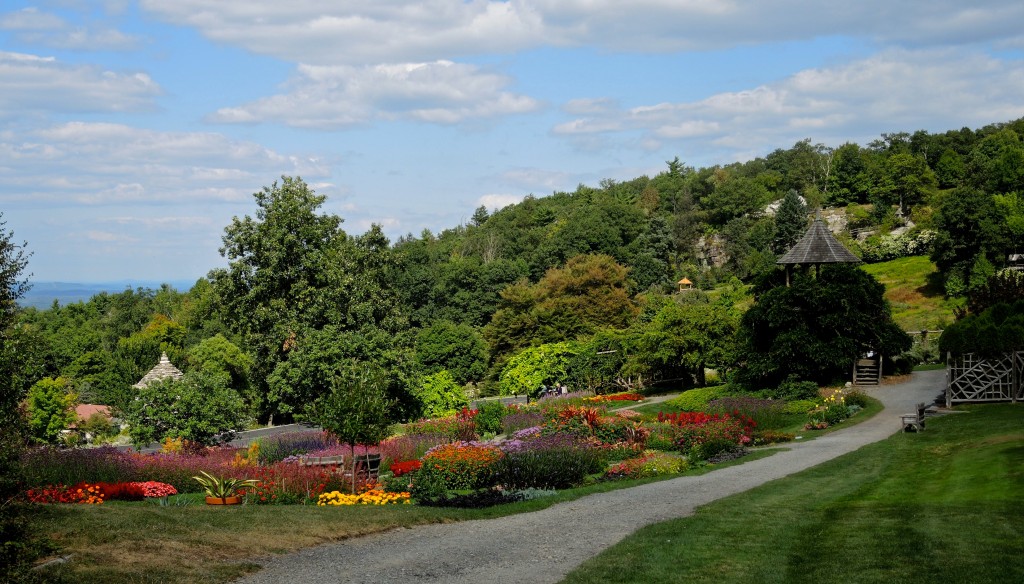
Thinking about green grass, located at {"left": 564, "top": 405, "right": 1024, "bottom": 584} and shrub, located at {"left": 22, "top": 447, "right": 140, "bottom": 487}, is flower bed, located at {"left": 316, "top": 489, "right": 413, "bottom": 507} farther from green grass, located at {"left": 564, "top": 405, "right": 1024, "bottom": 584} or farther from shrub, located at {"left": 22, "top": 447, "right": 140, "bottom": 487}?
green grass, located at {"left": 564, "top": 405, "right": 1024, "bottom": 584}

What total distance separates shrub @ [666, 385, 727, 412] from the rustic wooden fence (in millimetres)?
8776

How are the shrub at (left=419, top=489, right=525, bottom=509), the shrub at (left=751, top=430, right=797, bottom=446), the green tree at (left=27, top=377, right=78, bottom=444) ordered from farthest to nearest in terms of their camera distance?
1. the green tree at (left=27, top=377, right=78, bottom=444)
2. the shrub at (left=751, top=430, right=797, bottom=446)
3. the shrub at (left=419, top=489, right=525, bottom=509)

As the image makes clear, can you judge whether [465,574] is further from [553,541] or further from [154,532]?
[154,532]

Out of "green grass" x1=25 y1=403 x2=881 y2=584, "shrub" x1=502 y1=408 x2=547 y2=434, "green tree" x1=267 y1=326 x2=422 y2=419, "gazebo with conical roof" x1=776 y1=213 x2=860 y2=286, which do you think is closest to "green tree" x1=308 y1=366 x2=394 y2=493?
"green grass" x1=25 y1=403 x2=881 y2=584

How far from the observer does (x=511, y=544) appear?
1312 centimetres

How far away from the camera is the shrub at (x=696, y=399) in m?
35.1

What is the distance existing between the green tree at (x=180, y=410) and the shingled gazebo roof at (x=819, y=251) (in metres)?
27.6

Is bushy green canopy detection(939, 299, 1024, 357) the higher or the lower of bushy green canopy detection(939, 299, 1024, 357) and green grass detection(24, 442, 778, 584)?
the higher

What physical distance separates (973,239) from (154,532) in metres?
66.7

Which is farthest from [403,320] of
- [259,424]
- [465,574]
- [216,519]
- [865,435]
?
[465,574]

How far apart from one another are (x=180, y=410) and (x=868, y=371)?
27914mm

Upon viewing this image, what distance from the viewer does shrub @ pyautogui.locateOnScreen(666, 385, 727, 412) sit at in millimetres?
35094

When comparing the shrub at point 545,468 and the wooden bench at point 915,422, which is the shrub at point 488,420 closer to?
the shrub at point 545,468

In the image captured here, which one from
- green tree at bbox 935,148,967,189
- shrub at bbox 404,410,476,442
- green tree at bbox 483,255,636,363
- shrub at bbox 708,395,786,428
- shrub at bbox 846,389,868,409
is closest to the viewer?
shrub at bbox 404,410,476,442
